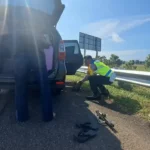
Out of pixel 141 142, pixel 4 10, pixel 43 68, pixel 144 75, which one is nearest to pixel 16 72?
pixel 43 68

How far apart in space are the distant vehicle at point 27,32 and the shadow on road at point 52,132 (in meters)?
0.58

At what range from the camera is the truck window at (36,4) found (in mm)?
3965

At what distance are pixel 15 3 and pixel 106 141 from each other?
2.73 meters

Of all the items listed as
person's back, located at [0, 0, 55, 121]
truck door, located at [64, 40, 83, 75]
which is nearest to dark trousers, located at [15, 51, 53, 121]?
person's back, located at [0, 0, 55, 121]

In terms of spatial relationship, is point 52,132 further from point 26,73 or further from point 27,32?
point 27,32

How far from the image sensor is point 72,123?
375 cm

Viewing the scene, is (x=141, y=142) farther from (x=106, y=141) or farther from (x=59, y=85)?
(x=59, y=85)

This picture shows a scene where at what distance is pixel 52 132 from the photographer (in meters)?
3.36

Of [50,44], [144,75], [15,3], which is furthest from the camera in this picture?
[144,75]

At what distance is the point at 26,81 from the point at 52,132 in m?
0.97

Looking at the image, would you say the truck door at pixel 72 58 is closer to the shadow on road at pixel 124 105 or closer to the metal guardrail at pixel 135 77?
the metal guardrail at pixel 135 77

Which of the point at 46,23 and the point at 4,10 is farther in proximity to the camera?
the point at 46,23

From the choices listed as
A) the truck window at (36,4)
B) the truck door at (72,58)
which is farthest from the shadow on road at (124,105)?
the truck window at (36,4)

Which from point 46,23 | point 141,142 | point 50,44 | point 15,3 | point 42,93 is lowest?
point 141,142
